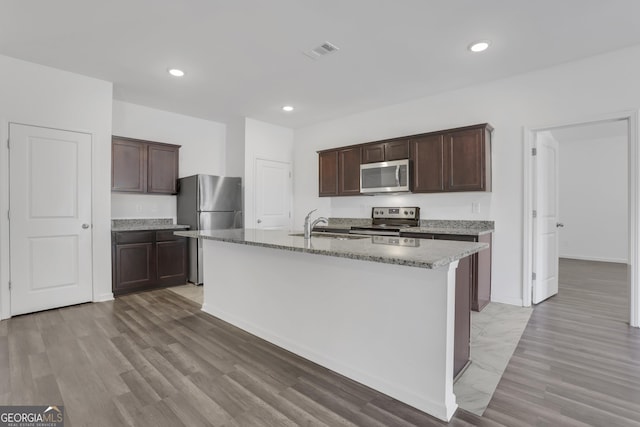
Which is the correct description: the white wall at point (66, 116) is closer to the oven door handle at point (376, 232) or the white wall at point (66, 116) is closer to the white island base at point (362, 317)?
the white island base at point (362, 317)

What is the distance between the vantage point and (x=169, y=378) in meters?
2.05

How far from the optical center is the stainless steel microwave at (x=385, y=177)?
4.23 metres

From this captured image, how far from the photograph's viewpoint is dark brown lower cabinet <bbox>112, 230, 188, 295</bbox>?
Result: 4.05 m

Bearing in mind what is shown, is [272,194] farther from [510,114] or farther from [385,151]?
[510,114]

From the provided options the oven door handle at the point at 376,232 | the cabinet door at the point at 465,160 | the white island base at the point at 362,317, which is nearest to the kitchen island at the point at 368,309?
the white island base at the point at 362,317

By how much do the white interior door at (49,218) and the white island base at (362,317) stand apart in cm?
219

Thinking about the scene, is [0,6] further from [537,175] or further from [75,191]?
[537,175]

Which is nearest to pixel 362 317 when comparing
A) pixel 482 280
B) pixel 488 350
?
pixel 488 350

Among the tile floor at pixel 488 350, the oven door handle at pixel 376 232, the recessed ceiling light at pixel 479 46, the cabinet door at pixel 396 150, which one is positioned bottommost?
the tile floor at pixel 488 350

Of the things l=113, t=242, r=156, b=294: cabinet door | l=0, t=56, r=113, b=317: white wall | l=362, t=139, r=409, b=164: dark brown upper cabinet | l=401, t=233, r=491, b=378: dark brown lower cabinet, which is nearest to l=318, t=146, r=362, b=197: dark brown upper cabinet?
l=362, t=139, r=409, b=164: dark brown upper cabinet

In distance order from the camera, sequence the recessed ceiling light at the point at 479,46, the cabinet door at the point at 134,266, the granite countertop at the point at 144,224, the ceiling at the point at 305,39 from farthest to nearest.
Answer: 1. the granite countertop at the point at 144,224
2. the cabinet door at the point at 134,266
3. the recessed ceiling light at the point at 479,46
4. the ceiling at the point at 305,39

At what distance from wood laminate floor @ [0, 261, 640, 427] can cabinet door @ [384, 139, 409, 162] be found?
8.01 ft

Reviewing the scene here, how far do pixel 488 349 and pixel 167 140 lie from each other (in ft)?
16.9

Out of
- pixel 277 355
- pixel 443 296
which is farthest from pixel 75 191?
pixel 443 296
